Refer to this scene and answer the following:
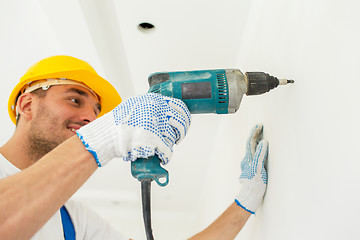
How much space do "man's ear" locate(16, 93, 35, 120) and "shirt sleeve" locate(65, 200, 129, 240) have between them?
0.45 m

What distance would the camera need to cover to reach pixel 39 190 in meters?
0.65

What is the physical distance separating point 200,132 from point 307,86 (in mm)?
1900

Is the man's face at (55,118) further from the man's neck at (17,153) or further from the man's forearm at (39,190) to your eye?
the man's forearm at (39,190)

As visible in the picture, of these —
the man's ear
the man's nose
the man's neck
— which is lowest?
the man's neck

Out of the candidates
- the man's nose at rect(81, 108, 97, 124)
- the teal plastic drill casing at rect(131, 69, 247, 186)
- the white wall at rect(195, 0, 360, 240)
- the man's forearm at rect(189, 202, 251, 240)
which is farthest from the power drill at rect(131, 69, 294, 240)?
the man's nose at rect(81, 108, 97, 124)

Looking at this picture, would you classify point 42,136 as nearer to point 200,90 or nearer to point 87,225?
point 87,225

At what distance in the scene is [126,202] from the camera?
4.19 meters

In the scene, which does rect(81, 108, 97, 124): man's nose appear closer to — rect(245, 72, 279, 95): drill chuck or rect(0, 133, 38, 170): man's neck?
rect(0, 133, 38, 170): man's neck

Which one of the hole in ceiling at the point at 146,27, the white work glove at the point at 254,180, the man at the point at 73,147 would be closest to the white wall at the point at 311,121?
the white work glove at the point at 254,180

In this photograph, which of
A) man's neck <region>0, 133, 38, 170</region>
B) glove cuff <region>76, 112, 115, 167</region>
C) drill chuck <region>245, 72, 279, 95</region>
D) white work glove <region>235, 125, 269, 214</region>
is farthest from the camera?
man's neck <region>0, 133, 38, 170</region>

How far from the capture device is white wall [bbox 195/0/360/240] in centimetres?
60

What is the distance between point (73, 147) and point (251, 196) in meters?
0.71

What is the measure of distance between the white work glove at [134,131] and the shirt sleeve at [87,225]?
0.71m

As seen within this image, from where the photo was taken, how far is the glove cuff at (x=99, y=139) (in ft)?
2.51
